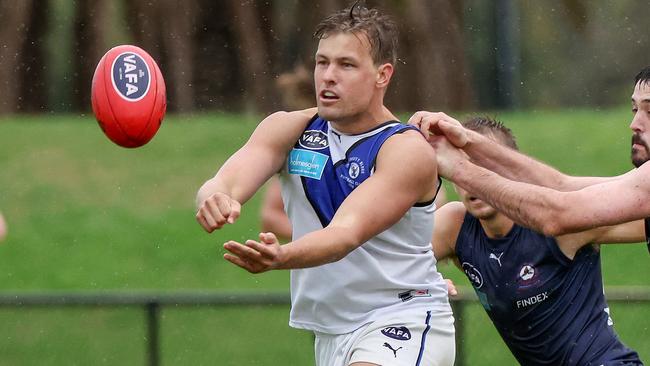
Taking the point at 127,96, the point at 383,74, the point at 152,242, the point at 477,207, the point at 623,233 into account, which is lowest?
the point at 152,242

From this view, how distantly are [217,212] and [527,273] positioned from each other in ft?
5.67

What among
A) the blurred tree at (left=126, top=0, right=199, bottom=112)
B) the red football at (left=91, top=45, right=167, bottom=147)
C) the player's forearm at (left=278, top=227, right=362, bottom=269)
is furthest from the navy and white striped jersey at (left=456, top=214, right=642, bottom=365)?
the blurred tree at (left=126, top=0, right=199, bottom=112)

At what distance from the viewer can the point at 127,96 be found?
19.7ft

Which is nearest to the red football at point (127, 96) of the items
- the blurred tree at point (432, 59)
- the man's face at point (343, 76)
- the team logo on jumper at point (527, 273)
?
the man's face at point (343, 76)

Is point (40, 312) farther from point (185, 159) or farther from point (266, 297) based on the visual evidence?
point (185, 159)

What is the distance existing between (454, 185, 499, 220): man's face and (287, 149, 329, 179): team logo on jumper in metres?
0.75

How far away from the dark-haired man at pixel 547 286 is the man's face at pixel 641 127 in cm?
50

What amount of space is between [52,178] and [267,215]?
306 inches

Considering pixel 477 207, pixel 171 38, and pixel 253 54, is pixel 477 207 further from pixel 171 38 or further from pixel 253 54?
pixel 171 38

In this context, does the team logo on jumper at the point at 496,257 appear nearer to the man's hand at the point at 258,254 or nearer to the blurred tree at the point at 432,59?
the man's hand at the point at 258,254

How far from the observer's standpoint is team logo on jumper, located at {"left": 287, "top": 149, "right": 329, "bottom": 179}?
5.52m

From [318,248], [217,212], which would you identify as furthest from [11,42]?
[318,248]

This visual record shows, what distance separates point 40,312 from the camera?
799 cm

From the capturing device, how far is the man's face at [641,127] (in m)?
5.44
